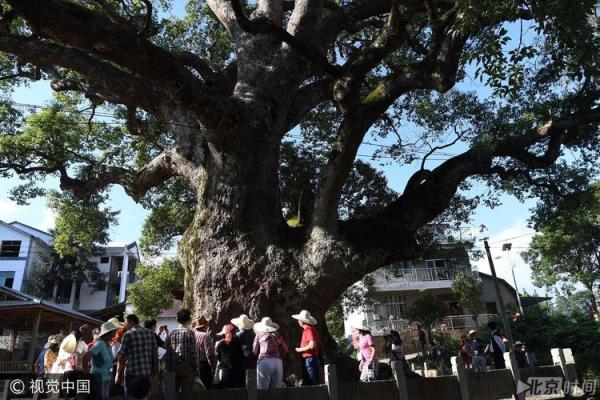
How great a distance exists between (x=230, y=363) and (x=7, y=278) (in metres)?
37.9

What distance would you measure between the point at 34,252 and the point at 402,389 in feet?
132

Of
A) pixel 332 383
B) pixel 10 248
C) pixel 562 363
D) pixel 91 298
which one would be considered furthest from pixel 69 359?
pixel 91 298

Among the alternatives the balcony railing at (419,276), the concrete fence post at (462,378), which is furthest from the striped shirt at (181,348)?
the balcony railing at (419,276)

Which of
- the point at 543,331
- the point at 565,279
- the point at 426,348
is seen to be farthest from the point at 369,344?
the point at 565,279

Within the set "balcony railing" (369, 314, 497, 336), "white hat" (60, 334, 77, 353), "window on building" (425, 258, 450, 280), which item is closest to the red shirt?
"white hat" (60, 334, 77, 353)

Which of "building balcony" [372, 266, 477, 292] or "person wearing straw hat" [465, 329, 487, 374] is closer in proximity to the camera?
"person wearing straw hat" [465, 329, 487, 374]

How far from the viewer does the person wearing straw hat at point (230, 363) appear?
6246 millimetres

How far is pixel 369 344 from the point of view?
7.13 metres

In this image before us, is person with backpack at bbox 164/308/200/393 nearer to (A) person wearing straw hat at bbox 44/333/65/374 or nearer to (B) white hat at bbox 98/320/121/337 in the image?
(B) white hat at bbox 98/320/121/337

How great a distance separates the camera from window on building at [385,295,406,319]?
1105 inches

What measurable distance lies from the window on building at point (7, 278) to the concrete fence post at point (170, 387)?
126 ft

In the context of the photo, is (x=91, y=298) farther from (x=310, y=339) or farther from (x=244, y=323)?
(x=310, y=339)

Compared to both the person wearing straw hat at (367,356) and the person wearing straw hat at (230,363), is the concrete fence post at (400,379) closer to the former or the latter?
the person wearing straw hat at (367,356)

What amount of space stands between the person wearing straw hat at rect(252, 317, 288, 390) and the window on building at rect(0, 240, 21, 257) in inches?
1516
